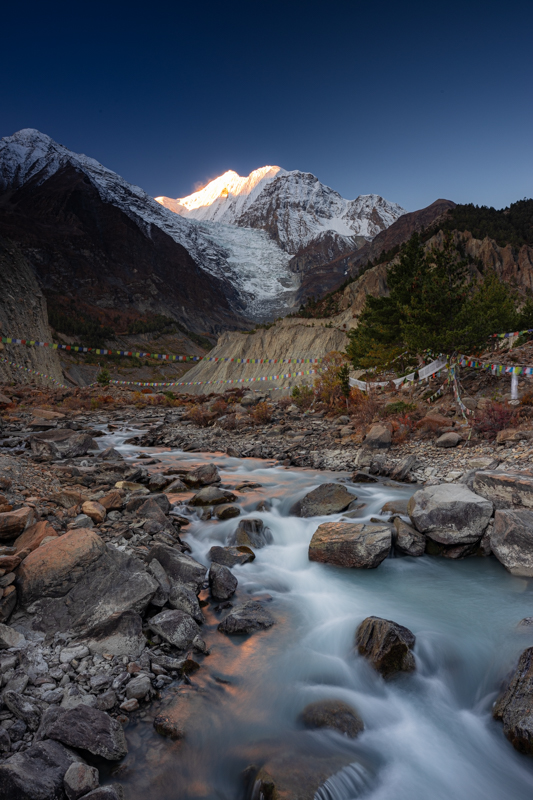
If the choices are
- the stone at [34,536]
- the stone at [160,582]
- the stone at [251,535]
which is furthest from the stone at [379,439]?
the stone at [34,536]

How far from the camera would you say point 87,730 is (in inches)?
111

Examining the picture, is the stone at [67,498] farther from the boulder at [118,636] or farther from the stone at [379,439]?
the stone at [379,439]

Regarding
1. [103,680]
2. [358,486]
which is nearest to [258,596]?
[103,680]

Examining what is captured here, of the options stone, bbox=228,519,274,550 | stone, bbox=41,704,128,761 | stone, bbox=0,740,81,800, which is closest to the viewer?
stone, bbox=0,740,81,800

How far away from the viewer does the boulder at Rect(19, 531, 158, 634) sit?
3.72m

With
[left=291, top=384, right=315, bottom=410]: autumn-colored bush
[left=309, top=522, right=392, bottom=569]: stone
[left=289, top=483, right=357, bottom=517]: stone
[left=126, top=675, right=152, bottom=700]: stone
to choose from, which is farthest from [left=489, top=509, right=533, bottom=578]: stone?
[left=291, top=384, right=315, bottom=410]: autumn-colored bush

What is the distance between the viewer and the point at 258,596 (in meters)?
5.43

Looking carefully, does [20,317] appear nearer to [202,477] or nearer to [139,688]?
[202,477]

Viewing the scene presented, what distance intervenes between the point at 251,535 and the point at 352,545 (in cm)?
191

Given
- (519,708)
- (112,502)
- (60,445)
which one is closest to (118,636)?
(112,502)

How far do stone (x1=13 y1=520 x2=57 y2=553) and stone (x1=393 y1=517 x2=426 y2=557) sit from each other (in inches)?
192

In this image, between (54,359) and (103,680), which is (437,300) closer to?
(103,680)

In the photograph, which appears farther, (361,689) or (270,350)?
(270,350)

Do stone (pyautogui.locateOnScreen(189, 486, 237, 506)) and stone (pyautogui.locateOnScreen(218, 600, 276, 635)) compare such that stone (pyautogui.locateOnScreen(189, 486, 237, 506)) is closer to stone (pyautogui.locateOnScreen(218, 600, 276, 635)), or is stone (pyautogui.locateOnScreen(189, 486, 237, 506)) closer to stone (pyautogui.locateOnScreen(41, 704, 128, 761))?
stone (pyautogui.locateOnScreen(218, 600, 276, 635))
